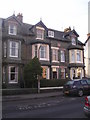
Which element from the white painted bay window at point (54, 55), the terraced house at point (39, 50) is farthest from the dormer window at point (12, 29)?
the white painted bay window at point (54, 55)

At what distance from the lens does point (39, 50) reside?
93.9ft

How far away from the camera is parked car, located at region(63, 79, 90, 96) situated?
19.0 m

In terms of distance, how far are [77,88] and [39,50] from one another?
11129 mm

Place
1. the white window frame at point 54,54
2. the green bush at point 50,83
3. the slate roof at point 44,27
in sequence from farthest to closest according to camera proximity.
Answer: the white window frame at point 54,54, the slate roof at point 44,27, the green bush at point 50,83

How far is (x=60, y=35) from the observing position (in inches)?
1380

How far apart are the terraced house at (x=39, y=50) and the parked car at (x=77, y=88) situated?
27.0 ft

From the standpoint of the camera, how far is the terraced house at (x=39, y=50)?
26156 mm

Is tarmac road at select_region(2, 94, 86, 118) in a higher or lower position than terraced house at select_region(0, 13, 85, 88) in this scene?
lower

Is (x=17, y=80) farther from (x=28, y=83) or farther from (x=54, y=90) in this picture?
(x=54, y=90)

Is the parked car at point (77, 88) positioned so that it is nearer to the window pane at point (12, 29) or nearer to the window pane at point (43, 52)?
the window pane at point (43, 52)

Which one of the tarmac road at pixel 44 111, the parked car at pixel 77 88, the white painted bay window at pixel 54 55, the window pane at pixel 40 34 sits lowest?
the tarmac road at pixel 44 111

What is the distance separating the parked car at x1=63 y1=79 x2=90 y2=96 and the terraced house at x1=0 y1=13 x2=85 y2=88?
8.24 metres

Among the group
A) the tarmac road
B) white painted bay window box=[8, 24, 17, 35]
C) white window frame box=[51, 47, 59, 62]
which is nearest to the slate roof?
white painted bay window box=[8, 24, 17, 35]

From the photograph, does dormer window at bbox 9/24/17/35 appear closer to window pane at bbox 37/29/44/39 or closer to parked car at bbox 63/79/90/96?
window pane at bbox 37/29/44/39
